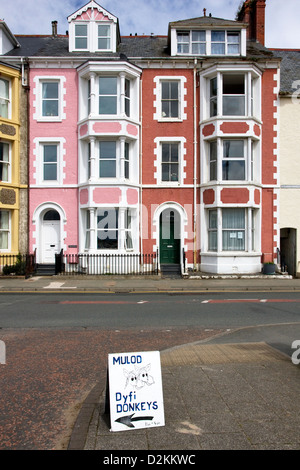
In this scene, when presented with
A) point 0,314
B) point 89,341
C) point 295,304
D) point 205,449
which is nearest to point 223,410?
point 205,449

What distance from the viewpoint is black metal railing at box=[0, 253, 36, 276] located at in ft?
66.3

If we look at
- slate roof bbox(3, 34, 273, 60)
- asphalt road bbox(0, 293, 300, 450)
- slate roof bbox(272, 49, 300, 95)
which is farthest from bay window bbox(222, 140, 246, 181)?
asphalt road bbox(0, 293, 300, 450)

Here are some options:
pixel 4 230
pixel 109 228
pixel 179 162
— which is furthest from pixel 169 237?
pixel 4 230

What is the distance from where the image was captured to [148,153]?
22.1 m

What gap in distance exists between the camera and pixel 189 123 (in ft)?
72.8

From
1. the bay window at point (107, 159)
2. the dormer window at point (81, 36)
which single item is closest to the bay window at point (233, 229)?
the bay window at point (107, 159)

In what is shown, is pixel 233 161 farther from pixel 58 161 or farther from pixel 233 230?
pixel 58 161

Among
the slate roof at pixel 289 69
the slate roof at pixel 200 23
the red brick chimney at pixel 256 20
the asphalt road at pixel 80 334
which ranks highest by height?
the red brick chimney at pixel 256 20

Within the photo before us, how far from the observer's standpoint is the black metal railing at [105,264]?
20.7 m

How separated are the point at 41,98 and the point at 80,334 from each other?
674 inches

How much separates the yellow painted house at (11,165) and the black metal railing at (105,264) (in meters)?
2.60

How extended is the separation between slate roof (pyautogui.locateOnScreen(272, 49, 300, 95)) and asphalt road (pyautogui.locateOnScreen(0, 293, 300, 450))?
13266mm

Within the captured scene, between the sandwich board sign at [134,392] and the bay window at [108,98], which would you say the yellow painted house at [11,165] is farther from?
the sandwich board sign at [134,392]

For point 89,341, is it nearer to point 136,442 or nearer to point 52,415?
point 52,415
